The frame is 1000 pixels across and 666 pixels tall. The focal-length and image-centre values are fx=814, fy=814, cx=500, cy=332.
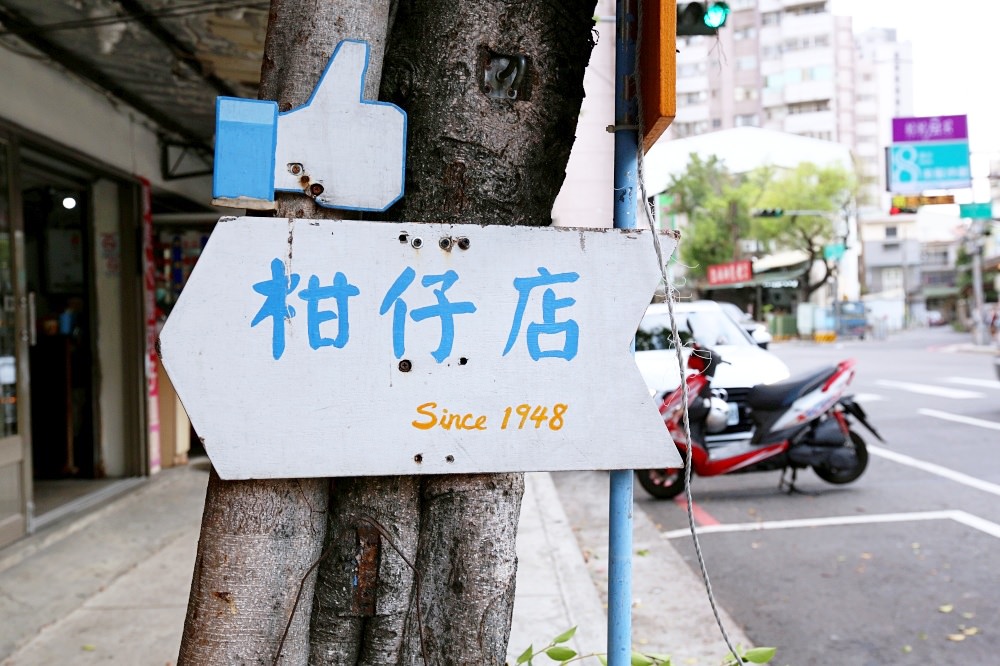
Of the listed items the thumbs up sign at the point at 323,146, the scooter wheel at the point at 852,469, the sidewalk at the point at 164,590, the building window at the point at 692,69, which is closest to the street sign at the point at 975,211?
the scooter wheel at the point at 852,469

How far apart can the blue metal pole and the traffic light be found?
69.3 inches

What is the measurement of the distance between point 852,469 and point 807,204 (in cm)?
3709

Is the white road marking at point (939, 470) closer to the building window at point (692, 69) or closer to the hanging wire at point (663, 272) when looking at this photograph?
the hanging wire at point (663, 272)

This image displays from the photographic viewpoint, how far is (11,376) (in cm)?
516

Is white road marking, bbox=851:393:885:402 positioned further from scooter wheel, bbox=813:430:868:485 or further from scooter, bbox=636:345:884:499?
scooter, bbox=636:345:884:499

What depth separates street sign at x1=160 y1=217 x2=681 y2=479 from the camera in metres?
1.37

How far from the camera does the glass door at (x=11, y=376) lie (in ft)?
16.5

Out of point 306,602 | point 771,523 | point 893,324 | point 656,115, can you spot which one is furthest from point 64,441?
point 893,324

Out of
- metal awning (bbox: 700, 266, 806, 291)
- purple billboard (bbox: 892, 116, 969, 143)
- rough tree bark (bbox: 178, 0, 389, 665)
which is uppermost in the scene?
purple billboard (bbox: 892, 116, 969, 143)

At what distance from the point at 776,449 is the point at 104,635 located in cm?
466

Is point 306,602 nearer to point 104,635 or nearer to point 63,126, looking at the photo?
point 104,635

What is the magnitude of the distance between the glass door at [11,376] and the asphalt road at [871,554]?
4233mm

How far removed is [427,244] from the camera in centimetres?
141

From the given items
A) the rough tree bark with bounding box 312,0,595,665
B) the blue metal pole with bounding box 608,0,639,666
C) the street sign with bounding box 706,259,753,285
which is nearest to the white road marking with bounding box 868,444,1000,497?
the blue metal pole with bounding box 608,0,639,666
